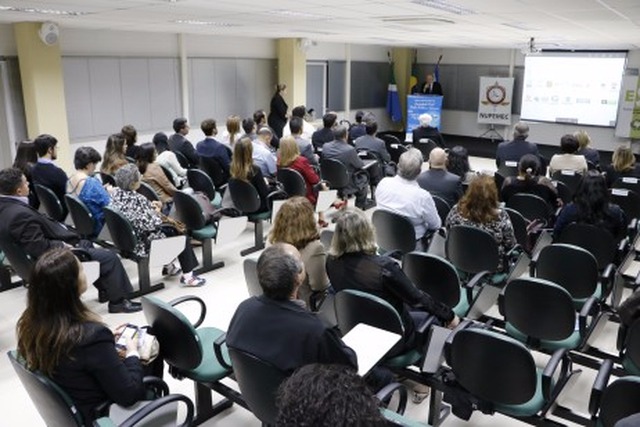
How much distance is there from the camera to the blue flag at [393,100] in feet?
46.9

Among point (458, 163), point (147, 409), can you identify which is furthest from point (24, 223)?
point (458, 163)

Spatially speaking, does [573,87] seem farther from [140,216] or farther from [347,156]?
[140,216]

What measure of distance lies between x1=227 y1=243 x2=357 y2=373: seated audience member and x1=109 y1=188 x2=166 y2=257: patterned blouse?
7.60 ft

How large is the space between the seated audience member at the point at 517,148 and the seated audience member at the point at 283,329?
5661 millimetres

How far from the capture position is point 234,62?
10367 mm

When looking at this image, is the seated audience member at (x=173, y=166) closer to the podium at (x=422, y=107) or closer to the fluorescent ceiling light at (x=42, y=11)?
the fluorescent ceiling light at (x=42, y=11)

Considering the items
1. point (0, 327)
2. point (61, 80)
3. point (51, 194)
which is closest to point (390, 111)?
point (61, 80)

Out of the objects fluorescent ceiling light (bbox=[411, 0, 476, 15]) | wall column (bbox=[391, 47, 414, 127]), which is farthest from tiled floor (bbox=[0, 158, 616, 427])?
wall column (bbox=[391, 47, 414, 127])

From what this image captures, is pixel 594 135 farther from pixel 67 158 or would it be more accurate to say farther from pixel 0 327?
pixel 0 327

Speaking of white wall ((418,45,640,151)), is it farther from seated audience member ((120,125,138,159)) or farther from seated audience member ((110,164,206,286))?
seated audience member ((110,164,206,286))

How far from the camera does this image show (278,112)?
400 inches

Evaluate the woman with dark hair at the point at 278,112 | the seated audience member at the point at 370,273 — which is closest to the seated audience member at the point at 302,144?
the woman with dark hair at the point at 278,112

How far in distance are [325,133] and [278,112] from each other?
275cm

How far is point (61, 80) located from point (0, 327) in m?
4.70
